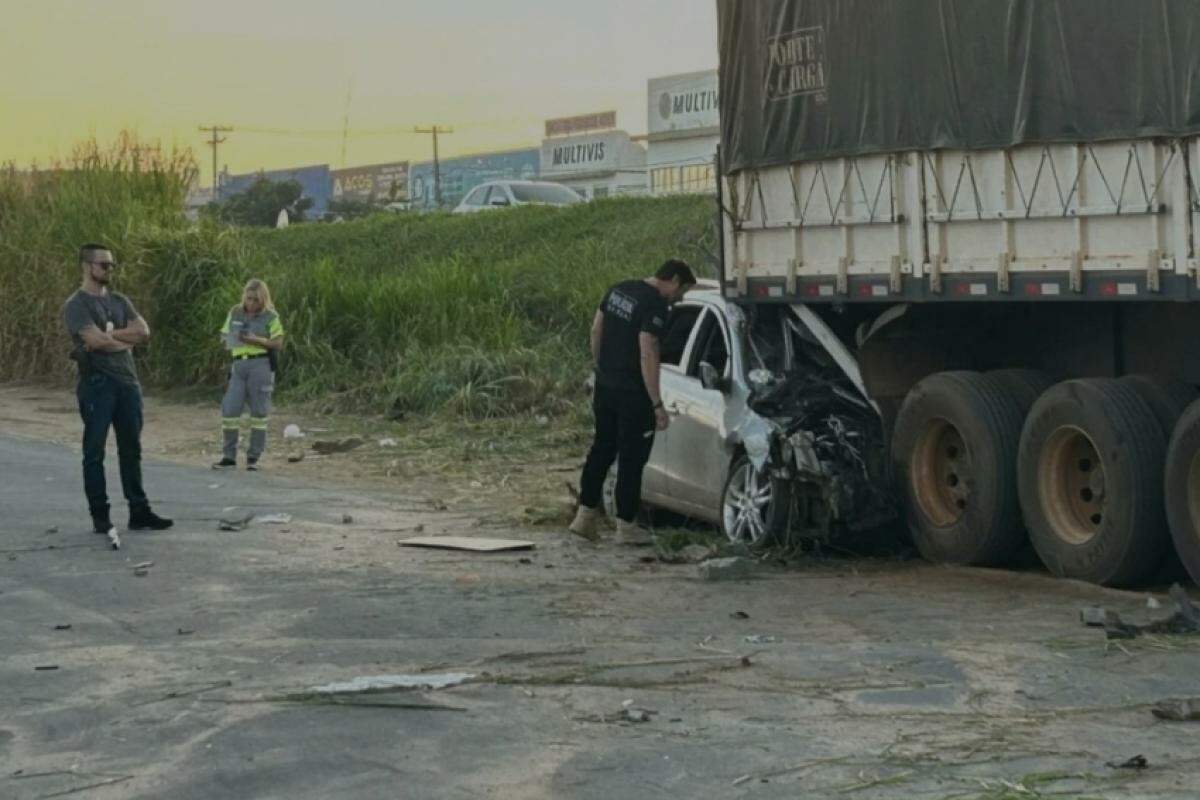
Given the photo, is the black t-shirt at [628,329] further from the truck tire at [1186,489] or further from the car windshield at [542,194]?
the car windshield at [542,194]

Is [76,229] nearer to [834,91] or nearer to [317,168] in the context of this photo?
[834,91]

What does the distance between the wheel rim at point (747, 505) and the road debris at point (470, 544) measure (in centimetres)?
131

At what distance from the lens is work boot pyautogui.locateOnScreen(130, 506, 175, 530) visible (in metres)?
13.4

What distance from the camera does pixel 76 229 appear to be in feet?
95.5

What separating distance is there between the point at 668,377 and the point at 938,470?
2.08 meters

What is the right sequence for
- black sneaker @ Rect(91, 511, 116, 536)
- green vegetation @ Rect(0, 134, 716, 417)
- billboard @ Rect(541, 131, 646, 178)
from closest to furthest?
black sneaker @ Rect(91, 511, 116, 536)
green vegetation @ Rect(0, 134, 716, 417)
billboard @ Rect(541, 131, 646, 178)

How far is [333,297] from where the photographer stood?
87.4 feet

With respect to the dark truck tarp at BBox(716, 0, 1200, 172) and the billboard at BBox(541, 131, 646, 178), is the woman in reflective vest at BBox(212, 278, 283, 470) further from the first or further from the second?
the billboard at BBox(541, 131, 646, 178)

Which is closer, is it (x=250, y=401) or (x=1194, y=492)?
(x=1194, y=492)

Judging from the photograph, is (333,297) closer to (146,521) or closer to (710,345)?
(146,521)

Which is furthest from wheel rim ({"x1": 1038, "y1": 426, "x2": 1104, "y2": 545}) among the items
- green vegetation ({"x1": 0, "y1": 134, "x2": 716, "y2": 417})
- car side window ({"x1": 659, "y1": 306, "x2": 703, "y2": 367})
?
green vegetation ({"x1": 0, "y1": 134, "x2": 716, "y2": 417})

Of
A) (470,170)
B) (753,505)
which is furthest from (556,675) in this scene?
(470,170)

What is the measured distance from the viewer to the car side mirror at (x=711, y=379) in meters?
12.6

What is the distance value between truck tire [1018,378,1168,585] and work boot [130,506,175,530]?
5752mm
